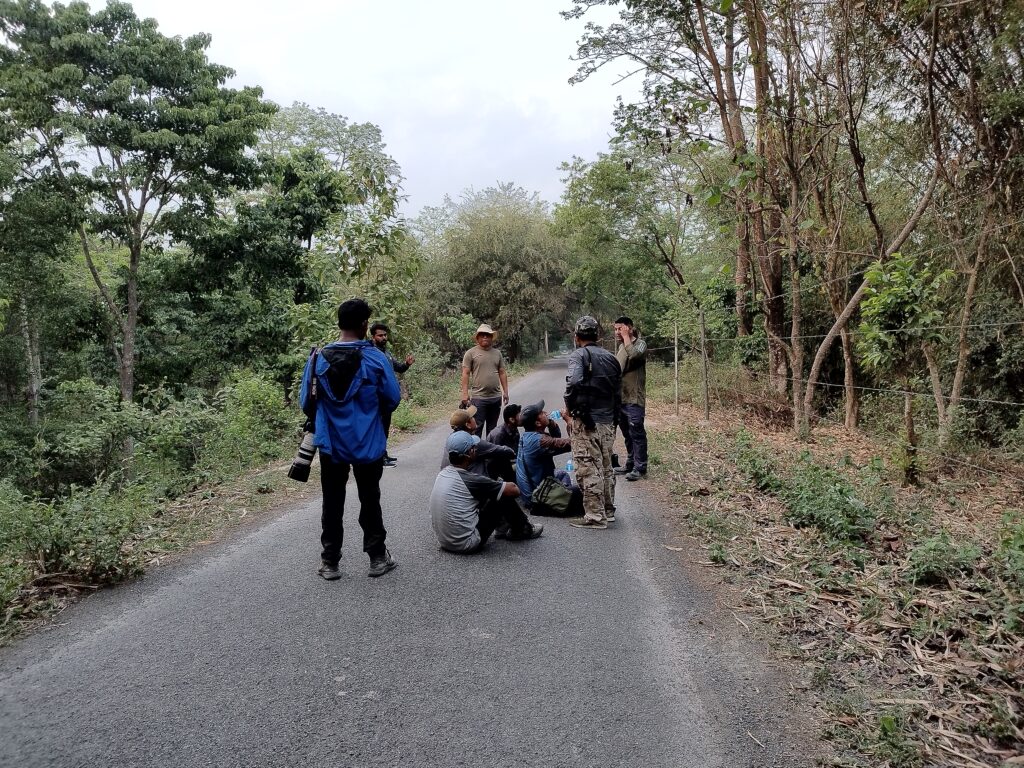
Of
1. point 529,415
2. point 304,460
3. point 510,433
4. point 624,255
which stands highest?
point 624,255

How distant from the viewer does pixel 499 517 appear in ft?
17.5

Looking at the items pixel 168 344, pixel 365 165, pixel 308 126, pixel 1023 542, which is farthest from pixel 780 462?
pixel 308 126

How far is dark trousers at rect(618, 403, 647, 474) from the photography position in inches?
297

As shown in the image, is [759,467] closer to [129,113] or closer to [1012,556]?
[1012,556]

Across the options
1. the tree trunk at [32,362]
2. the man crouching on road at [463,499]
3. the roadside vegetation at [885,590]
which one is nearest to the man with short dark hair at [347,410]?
the man crouching on road at [463,499]

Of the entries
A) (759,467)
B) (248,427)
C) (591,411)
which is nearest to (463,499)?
(591,411)

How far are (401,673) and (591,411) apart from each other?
312 centimetres

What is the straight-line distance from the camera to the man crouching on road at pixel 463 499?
16.4 feet

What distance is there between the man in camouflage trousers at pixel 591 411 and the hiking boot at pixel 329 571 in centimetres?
233

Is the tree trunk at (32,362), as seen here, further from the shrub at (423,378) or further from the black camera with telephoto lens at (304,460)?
the black camera with telephoto lens at (304,460)

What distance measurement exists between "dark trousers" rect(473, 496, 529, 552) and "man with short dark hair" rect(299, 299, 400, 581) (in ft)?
3.32

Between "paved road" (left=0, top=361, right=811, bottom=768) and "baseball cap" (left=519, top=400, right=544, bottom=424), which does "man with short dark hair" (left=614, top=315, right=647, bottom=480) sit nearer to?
"baseball cap" (left=519, top=400, right=544, bottom=424)

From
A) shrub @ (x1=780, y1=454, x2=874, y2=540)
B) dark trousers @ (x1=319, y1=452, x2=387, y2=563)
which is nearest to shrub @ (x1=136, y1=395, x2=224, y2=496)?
dark trousers @ (x1=319, y1=452, x2=387, y2=563)

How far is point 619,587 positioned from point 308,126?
33255 mm
